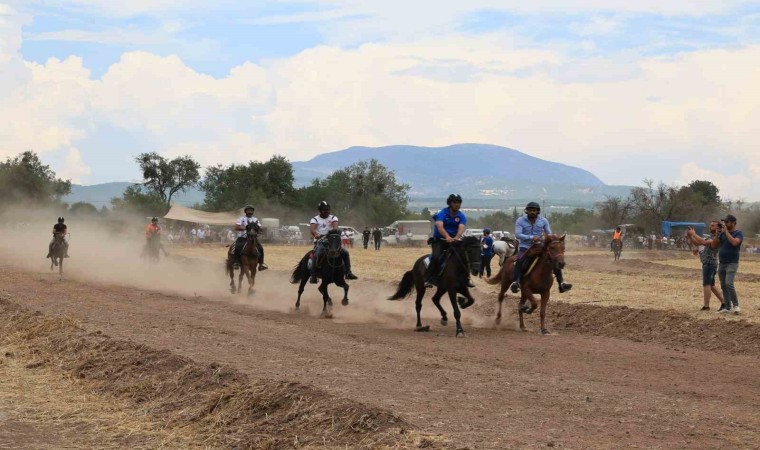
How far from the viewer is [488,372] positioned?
1364cm

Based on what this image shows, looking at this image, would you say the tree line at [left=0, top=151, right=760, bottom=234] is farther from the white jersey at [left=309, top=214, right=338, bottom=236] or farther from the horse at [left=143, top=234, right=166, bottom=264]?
the white jersey at [left=309, top=214, right=338, bottom=236]

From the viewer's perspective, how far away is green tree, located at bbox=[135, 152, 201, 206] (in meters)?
142

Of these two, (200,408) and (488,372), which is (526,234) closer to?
(488,372)

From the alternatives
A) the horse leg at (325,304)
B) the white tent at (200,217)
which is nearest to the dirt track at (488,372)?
the horse leg at (325,304)

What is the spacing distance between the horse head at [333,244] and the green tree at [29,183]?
86.0 meters

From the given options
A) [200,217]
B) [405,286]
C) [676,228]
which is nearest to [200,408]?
[405,286]

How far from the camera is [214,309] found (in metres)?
24.0

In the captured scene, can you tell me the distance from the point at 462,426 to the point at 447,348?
22.1ft

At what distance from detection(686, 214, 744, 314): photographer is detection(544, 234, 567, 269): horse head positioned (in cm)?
423

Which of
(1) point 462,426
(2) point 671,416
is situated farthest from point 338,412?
(2) point 671,416

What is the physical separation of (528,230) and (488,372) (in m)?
6.20

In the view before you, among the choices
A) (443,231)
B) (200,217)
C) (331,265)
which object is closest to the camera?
(443,231)

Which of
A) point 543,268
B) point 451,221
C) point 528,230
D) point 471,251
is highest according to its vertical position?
point 451,221

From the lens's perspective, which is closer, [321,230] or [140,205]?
[321,230]
